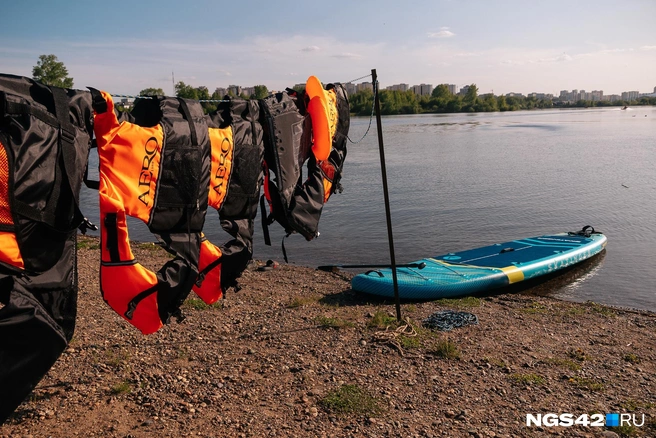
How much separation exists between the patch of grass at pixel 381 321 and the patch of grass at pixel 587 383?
209cm

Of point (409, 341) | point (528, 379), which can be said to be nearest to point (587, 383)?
point (528, 379)

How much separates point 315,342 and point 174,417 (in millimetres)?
2058

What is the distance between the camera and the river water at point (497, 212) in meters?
12.2

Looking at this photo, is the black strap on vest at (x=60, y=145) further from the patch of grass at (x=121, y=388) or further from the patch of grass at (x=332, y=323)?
the patch of grass at (x=332, y=323)

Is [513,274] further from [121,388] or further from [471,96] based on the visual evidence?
[471,96]

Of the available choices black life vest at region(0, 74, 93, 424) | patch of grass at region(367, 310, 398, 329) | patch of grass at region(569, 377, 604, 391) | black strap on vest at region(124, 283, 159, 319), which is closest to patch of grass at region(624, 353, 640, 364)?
patch of grass at region(569, 377, 604, 391)

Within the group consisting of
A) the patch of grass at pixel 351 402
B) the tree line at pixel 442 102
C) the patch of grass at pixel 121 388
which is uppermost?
the tree line at pixel 442 102

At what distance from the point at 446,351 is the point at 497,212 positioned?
42.2ft

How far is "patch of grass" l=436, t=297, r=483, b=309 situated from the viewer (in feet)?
27.5

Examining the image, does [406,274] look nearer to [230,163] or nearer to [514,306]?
[514,306]

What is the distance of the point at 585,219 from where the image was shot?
55.6ft

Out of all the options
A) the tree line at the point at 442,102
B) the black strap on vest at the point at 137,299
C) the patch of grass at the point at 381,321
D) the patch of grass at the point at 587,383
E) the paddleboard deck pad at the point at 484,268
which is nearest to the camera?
the black strap on vest at the point at 137,299

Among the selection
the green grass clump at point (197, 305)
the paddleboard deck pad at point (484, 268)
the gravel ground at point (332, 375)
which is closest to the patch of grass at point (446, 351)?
the gravel ground at point (332, 375)

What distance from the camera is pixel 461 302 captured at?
856 centimetres
